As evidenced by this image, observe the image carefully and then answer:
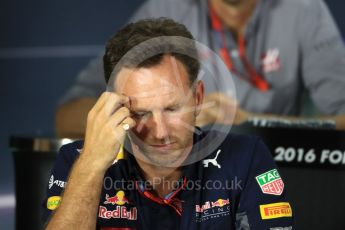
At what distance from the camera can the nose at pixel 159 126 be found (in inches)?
68.8

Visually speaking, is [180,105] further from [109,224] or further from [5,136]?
[5,136]

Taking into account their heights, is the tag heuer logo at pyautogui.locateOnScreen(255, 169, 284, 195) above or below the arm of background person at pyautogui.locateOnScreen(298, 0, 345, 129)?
below

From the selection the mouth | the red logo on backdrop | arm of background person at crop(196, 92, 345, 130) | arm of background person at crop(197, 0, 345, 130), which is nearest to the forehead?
the mouth

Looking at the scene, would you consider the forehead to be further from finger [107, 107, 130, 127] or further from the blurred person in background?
the blurred person in background

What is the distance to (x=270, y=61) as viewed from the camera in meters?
3.47

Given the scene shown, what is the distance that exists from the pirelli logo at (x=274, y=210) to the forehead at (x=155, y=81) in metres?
0.39

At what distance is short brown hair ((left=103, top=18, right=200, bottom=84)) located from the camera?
1816 mm

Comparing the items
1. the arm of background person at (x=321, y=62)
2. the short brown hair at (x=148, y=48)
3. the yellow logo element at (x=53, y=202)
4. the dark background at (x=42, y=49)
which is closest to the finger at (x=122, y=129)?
the short brown hair at (x=148, y=48)

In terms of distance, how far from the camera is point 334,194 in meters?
2.54

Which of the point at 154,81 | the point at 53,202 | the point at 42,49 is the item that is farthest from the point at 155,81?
the point at 42,49

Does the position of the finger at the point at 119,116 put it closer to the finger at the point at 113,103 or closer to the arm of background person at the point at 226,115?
the finger at the point at 113,103

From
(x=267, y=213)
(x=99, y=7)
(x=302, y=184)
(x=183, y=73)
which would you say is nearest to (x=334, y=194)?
(x=302, y=184)

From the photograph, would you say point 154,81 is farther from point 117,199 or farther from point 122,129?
point 117,199

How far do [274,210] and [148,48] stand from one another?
56 centimetres
